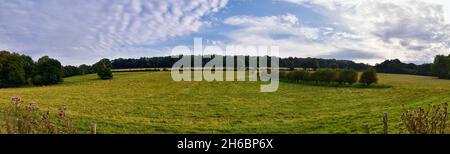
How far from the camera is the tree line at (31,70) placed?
7288cm

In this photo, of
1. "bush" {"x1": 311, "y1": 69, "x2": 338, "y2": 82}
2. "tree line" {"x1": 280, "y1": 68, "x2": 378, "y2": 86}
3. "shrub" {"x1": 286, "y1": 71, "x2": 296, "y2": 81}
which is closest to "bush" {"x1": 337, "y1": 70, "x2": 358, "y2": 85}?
"tree line" {"x1": 280, "y1": 68, "x2": 378, "y2": 86}

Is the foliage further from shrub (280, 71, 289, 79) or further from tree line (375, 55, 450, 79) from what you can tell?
shrub (280, 71, 289, 79)

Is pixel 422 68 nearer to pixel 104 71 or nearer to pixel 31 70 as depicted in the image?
pixel 104 71

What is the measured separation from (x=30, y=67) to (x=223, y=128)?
A: 70.4 meters

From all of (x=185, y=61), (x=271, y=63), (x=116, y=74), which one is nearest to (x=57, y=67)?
(x=116, y=74)

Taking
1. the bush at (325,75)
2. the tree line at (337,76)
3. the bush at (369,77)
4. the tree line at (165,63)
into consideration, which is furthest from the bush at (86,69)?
the bush at (369,77)

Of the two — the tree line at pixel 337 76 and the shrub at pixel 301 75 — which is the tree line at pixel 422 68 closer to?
the tree line at pixel 337 76

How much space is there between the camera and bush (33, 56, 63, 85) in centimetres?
7550

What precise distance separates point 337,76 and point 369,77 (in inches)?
249

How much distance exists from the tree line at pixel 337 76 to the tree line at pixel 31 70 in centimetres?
3950

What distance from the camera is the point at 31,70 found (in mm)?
77750

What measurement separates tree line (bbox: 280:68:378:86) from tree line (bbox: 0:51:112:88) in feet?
130

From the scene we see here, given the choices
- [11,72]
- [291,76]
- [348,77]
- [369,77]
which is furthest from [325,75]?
[11,72]

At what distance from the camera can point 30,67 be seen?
78312mm
